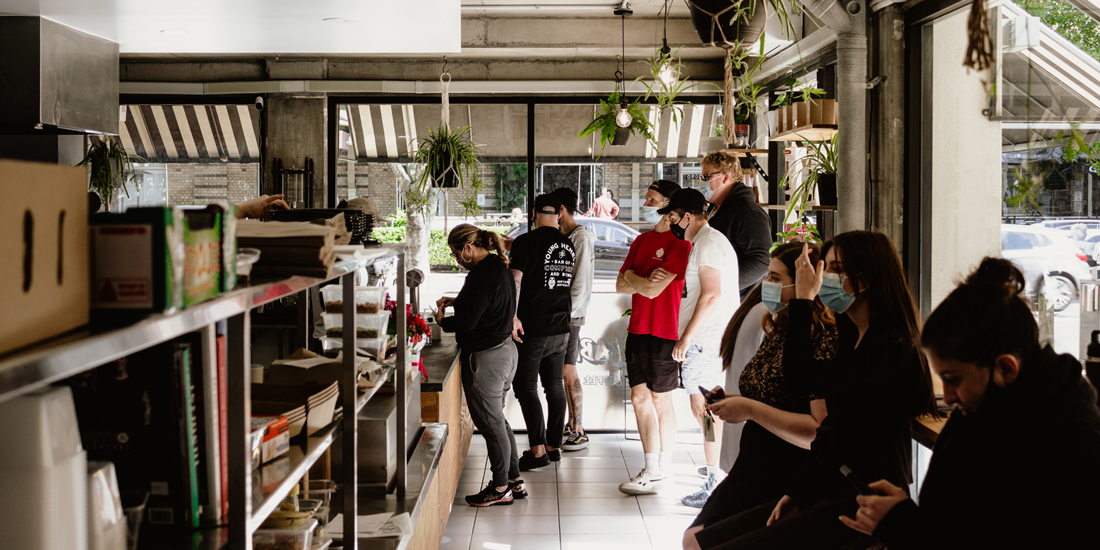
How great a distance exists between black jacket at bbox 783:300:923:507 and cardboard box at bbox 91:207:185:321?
68.7 inches

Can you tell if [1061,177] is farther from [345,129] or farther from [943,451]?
[345,129]

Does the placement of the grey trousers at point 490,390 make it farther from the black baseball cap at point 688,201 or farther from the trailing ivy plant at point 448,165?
the trailing ivy plant at point 448,165

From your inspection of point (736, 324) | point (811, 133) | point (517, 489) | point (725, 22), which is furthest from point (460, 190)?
point (736, 324)

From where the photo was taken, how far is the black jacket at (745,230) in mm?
4507

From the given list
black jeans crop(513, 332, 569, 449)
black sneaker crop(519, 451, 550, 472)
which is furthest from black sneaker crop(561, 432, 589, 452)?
black sneaker crop(519, 451, 550, 472)

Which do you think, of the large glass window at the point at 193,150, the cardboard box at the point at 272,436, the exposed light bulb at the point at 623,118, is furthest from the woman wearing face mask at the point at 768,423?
the large glass window at the point at 193,150

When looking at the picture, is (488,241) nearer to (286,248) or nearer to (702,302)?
(702,302)

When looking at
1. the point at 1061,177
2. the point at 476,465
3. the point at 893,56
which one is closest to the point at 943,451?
the point at 1061,177

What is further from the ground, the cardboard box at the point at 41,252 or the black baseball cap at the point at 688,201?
the black baseball cap at the point at 688,201

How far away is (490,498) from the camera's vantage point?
4395 mm

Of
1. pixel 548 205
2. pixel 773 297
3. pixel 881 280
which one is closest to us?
pixel 881 280

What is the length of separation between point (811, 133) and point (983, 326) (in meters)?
2.60

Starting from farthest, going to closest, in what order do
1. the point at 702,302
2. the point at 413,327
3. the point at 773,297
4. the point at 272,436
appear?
1. the point at 702,302
2. the point at 413,327
3. the point at 773,297
4. the point at 272,436

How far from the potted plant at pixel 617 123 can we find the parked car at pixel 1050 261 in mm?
3090
